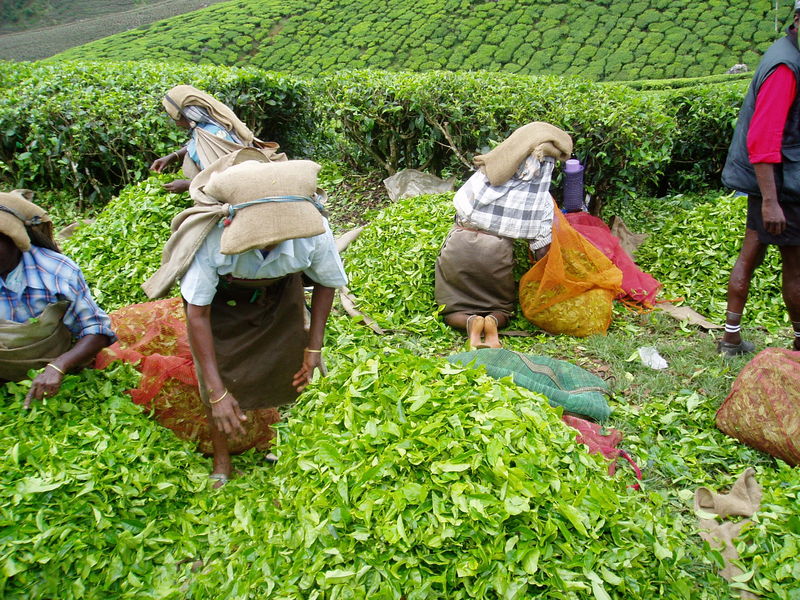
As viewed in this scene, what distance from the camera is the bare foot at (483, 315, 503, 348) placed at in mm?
3650

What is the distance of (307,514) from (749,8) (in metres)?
18.1

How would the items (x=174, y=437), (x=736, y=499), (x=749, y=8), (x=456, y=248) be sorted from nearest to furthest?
(x=736, y=499), (x=174, y=437), (x=456, y=248), (x=749, y=8)

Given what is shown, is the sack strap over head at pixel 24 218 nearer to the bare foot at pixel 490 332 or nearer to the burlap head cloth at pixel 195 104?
the burlap head cloth at pixel 195 104

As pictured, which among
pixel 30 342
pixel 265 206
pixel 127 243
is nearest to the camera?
pixel 265 206

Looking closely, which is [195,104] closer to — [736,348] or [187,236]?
[187,236]

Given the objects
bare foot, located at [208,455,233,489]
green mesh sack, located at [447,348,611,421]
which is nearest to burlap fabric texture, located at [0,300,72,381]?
bare foot, located at [208,455,233,489]

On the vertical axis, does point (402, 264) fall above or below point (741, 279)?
below

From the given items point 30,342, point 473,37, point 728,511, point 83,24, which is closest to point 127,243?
point 30,342

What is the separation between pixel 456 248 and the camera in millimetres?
3836

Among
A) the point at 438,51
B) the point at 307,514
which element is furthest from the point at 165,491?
the point at 438,51

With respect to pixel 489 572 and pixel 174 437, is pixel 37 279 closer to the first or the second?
pixel 174 437

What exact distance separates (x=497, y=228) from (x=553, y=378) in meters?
1.20

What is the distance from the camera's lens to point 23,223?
2.29m

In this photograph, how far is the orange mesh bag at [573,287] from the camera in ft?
12.3
